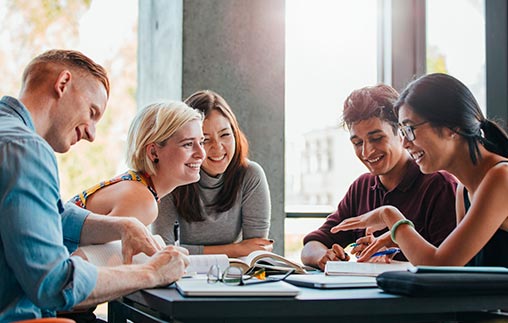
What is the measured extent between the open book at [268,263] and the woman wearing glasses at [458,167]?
0.21m

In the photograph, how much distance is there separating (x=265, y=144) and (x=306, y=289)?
2.45 metres

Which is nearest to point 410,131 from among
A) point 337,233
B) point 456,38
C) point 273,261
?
point 273,261

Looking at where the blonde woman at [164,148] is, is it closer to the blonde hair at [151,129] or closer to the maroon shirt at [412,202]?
the blonde hair at [151,129]

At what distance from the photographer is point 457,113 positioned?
228cm

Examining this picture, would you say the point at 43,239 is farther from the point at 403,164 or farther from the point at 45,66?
the point at 403,164

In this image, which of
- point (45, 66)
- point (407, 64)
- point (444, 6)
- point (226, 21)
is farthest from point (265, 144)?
point (45, 66)

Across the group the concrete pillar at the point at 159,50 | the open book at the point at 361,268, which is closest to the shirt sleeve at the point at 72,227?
the open book at the point at 361,268

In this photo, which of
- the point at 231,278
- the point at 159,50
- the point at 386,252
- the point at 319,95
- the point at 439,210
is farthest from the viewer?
the point at 319,95

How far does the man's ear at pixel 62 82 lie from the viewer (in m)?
1.81

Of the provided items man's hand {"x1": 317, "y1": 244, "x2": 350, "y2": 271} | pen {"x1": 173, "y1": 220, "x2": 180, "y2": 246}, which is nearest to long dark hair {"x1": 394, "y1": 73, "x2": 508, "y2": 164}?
man's hand {"x1": 317, "y1": 244, "x2": 350, "y2": 271}

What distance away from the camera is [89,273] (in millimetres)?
1514

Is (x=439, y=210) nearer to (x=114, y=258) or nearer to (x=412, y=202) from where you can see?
(x=412, y=202)

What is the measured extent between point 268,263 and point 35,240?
998 mm

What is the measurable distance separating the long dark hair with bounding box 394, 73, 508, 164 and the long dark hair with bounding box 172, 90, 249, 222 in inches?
43.0
